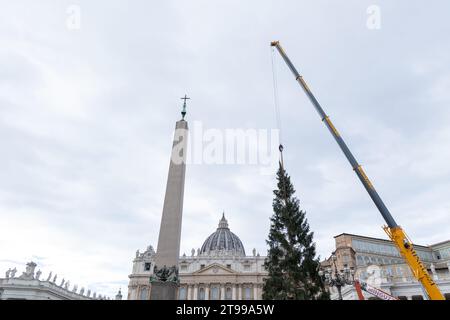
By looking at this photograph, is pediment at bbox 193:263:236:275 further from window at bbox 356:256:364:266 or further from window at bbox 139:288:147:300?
window at bbox 356:256:364:266

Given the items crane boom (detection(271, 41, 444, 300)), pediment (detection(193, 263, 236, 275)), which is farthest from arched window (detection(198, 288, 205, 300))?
crane boom (detection(271, 41, 444, 300))

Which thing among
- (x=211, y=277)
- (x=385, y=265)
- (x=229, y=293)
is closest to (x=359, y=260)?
(x=385, y=265)

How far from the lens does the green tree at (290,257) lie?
2530cm

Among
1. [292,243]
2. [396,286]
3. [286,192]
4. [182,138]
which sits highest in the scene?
[286,192]

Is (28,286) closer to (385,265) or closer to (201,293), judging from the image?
(201,293)

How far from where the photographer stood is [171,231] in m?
15.4

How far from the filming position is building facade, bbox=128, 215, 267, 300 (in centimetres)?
8725

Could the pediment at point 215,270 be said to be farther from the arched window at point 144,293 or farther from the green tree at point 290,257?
the green tree at point 290,257

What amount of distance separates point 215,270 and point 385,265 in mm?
58739

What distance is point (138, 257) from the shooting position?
95688 millimetres

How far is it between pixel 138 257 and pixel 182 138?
88.1m

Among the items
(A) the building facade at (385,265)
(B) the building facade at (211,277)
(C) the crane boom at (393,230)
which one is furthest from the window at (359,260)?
(B) the building facade at (211,277)
